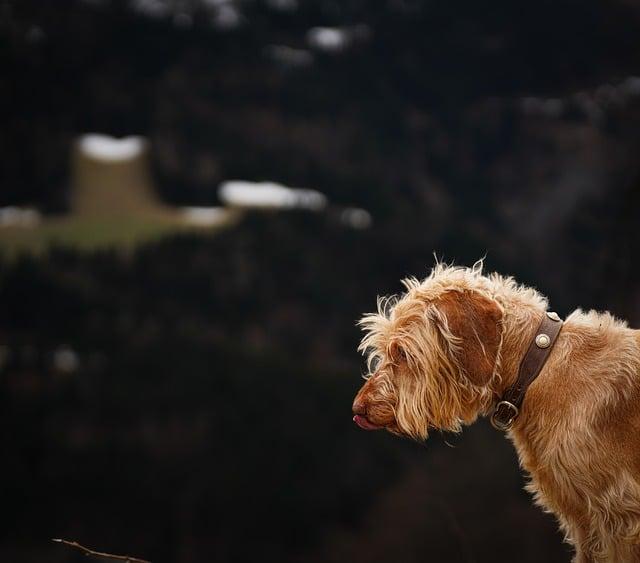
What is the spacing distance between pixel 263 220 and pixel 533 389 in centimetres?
1395

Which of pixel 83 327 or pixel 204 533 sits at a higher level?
pixel 83 327

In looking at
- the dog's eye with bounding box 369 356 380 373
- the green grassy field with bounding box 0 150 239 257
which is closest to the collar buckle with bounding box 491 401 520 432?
the dog's eye with bounding box 369 356 380 373

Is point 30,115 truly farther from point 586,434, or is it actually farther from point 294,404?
point 586,434

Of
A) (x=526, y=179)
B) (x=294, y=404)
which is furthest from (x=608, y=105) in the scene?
(x=294, y=404)

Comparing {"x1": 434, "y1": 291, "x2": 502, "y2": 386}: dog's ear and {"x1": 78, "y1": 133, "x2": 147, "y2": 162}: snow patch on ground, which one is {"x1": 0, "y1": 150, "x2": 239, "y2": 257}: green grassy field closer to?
{"x1": 78, "y1": 133, "x2": 147, "y2": 162}: snow patch on ground

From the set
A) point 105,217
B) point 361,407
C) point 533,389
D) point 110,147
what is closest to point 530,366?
point 533,389

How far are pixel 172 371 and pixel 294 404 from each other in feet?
8.89

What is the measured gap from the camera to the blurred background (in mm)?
15367

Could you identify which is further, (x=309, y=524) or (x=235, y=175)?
(x=235, y=175)

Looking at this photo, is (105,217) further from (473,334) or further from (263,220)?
(473,334)

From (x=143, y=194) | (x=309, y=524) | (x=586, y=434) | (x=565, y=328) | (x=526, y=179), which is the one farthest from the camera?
(x=526, y=179)

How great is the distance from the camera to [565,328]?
3137 mm

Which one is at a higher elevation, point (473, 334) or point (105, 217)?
point (105, 217)

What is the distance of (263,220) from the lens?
16.7 meters
